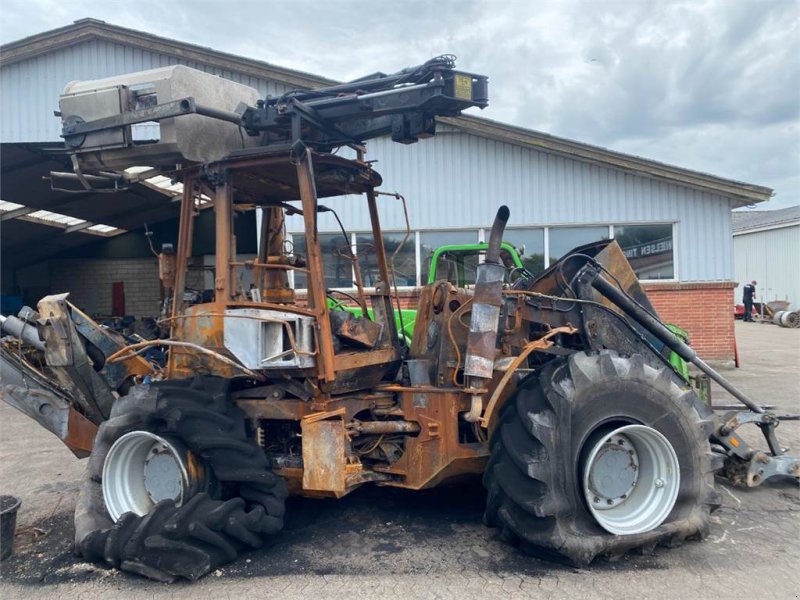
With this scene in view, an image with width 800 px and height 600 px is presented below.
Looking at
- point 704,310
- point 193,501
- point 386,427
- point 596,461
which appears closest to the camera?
point 193,501

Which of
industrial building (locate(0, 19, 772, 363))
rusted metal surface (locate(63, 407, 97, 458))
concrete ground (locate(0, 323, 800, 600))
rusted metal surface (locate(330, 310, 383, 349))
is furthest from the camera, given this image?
industrial building (locate(0, 19, 772, 363))

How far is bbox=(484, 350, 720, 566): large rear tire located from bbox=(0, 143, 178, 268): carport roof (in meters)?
10.3

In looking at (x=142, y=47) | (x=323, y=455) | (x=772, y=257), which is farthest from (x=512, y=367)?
(x=772, y=257)

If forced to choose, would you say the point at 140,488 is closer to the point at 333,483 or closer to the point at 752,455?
the point at 333,483

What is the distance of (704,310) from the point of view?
44.1ft

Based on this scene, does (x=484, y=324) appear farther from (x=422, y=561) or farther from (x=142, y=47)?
(x=142, y=47)

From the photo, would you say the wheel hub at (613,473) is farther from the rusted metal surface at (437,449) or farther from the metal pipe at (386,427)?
the metal pipe at (386,427)

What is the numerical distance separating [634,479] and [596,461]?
0.33m

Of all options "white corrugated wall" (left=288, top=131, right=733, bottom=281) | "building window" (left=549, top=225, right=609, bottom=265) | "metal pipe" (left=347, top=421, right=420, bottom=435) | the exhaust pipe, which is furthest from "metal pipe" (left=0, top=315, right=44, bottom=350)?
"building window" (left=549, top=225, right=609, bottom=265)

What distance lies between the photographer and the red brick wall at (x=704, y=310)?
44.1ft

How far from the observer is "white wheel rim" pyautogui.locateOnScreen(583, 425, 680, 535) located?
433cm

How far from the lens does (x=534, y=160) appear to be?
13.6 meters

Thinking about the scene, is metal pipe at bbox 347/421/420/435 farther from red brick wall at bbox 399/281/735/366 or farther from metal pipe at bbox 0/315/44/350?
red brick wall at bbox 399/281/735/366

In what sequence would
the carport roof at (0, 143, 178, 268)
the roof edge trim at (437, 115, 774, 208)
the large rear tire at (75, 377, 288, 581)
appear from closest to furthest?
the large rear tire at (75, 377, 288, 581)
the roof edge trim at (437, 115, 774, 208)
the carport roof at (0, 143, 178, 268)
